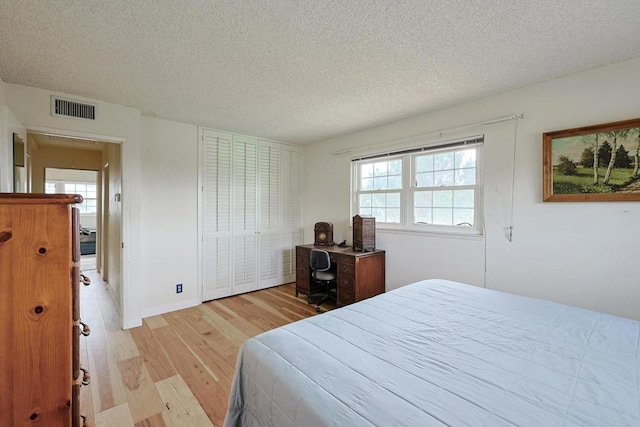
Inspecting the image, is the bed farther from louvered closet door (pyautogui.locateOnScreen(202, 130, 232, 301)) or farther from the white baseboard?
louvered closet door (pyautogui.locateOnScreen(202, 130, 232, 301))

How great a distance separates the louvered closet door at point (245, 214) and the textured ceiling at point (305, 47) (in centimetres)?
131

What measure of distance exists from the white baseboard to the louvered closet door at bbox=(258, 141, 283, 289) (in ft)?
3.31

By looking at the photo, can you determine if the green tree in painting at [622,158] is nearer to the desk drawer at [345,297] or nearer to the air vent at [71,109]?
the desk drawer at [345,297]

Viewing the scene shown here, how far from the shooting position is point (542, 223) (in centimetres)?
241

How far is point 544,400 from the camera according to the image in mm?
925

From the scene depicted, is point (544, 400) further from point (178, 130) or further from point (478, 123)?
point (178, 130)

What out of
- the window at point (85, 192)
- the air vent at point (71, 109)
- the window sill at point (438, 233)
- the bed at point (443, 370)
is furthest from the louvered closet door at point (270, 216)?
the window at point (85, 192)

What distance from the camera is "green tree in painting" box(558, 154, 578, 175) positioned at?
2248mm

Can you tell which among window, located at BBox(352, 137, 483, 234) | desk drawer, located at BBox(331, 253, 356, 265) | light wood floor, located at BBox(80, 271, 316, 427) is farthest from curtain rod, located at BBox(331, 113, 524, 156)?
light wood floor, located at BBox(80, 271, 316, 427)

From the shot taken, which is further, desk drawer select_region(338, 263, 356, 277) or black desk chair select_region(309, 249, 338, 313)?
black desk chair select_region(309, 249, 338, 313)

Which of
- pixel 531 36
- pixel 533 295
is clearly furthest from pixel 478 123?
pixel 533 295

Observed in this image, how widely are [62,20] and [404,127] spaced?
311 cm

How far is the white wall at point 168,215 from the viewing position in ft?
11.0

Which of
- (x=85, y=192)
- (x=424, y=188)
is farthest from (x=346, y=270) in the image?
(x=85, y=192)
